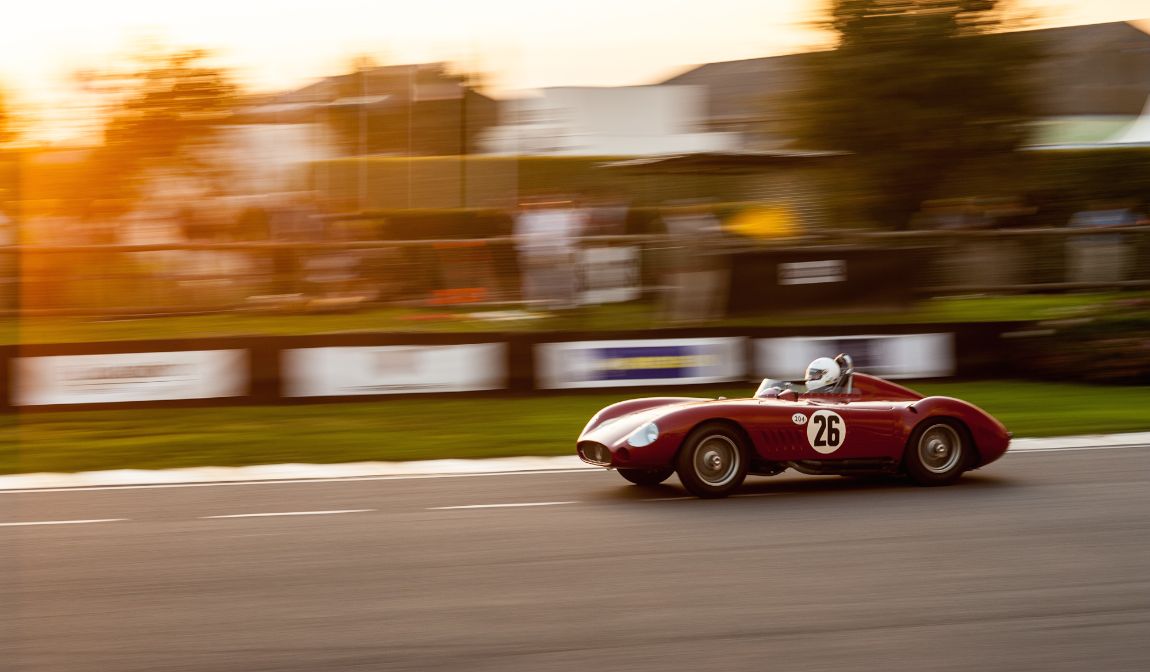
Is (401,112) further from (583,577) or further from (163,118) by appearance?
(583,577)

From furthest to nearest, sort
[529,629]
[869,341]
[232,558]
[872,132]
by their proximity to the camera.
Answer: [872,132] < [869,341] < [232,558] < [529,629]

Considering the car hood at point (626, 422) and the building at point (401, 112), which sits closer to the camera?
the car hood at point (626, 422)

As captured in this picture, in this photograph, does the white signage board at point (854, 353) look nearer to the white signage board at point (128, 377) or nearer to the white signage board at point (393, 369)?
the white signage board at point (393, 369)

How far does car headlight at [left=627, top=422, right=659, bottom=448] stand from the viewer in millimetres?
7918

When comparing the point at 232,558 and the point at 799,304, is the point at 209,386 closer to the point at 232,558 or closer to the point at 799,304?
the point at 232,558

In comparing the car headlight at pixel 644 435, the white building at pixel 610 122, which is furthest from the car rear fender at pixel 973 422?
the white building at pixel 610 122

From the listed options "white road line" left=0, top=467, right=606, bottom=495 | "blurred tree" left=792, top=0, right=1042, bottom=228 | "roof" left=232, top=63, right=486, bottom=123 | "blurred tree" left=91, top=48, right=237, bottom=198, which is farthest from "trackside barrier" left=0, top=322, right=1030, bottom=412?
"roof" left=232, top=63, right=486, bottom=123

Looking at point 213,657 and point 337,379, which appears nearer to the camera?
point 213,657

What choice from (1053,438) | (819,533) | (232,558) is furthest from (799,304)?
(232,558)

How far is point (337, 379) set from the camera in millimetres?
12875

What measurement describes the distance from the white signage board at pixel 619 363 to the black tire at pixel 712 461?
5185 mm

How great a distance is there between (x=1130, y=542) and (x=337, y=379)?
7986 mm

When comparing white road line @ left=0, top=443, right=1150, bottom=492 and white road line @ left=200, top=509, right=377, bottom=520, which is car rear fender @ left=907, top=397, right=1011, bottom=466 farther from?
white road line @ left=200, top=509, right=377, bottom=520

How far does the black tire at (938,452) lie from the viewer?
851 centimetres
